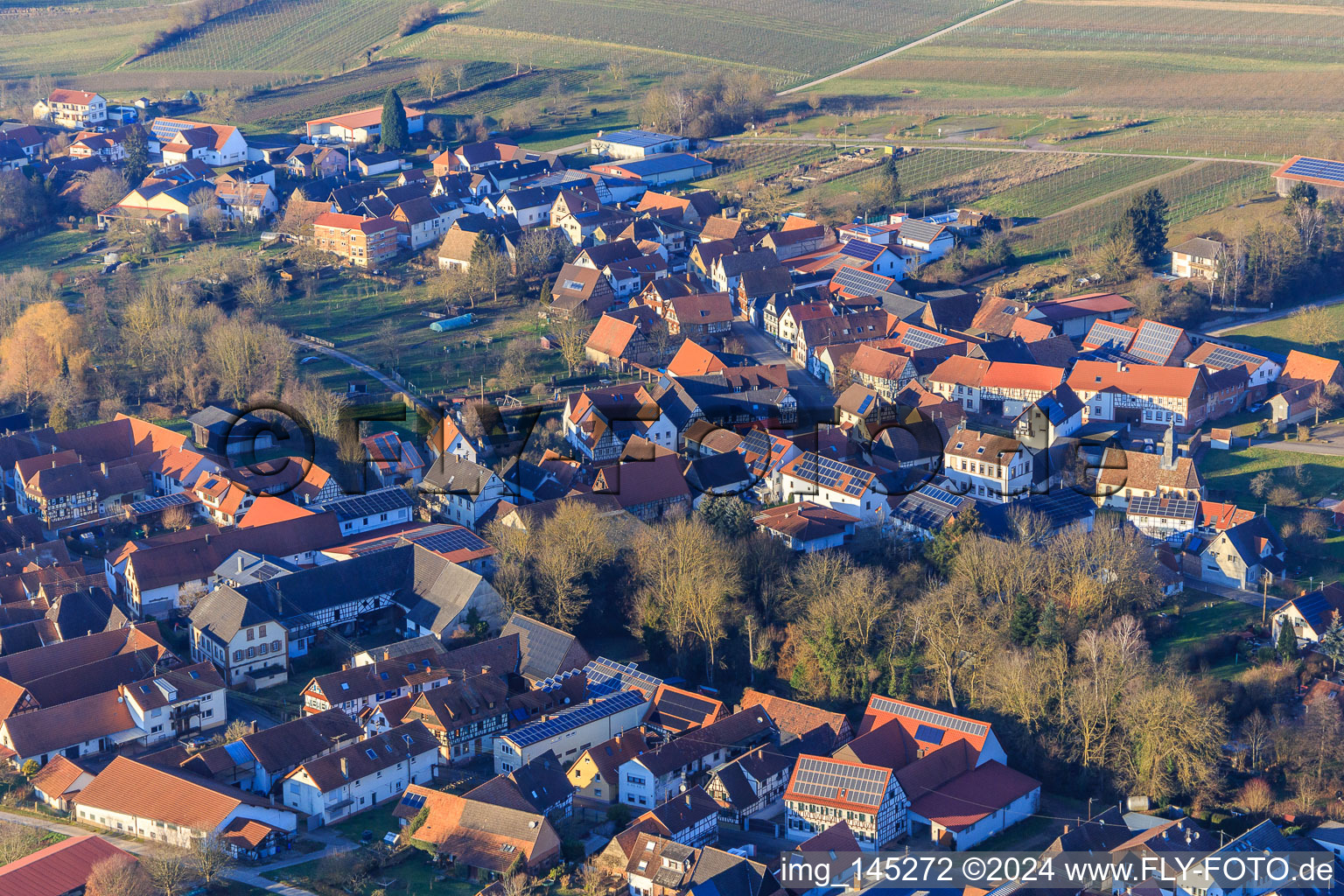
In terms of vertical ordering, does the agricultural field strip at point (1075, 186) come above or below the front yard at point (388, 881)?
above

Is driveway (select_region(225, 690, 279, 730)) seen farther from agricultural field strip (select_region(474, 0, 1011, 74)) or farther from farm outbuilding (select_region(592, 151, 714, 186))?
agricultural field strip (select_region(474, 0, 1011, 74))

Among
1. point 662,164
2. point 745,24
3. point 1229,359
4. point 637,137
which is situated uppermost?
point 745,24

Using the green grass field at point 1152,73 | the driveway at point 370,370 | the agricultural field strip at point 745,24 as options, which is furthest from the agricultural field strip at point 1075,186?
the driveway at point 370,370

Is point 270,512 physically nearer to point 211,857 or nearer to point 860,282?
point 211,857

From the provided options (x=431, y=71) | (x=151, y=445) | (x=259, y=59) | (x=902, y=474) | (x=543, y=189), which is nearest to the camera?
(x=902, y=474)

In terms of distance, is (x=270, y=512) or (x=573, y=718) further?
(x=270, y=512)

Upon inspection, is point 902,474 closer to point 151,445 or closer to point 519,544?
point 519,544

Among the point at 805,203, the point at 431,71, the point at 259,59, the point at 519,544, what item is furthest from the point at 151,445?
the point at 259,59

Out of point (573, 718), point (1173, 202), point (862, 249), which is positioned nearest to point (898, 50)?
point (1173, 202)

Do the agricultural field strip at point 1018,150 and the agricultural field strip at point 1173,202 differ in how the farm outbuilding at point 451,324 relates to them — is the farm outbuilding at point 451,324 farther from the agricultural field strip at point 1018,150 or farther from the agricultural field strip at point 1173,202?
the agricultural field strip at point 1018,150
